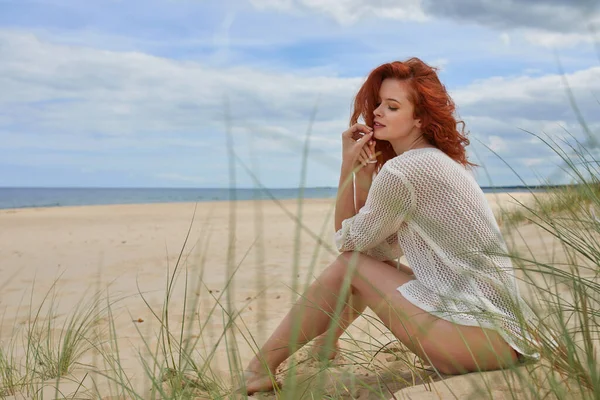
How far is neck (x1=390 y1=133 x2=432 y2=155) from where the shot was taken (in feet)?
8.45

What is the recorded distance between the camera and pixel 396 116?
256cm

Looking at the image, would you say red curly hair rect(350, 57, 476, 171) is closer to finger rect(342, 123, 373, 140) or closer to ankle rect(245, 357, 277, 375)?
finger rect(342, 123, 373, 140)

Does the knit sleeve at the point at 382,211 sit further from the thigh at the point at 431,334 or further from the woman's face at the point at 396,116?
the woman's face at the point at 396,116

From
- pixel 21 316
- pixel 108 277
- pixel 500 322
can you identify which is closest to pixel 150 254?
pixel 108 277

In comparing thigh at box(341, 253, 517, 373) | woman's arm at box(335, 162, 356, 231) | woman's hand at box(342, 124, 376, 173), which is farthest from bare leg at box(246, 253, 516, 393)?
woman's hand at box(342, 124, 376, 173)

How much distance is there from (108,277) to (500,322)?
4406 millimetres

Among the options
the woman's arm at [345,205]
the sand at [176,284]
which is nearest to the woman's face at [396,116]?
the woman's arm at [345,205]

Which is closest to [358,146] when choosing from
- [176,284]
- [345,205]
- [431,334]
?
[345,205]

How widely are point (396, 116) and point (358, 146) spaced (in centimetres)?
22

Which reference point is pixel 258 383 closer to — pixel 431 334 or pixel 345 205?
pixel 431 334

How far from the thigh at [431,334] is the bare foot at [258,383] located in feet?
1.56

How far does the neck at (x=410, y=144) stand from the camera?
8.45 ft

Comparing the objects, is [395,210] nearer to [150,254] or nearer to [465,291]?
[465,291]

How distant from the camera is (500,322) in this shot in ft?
6.56
